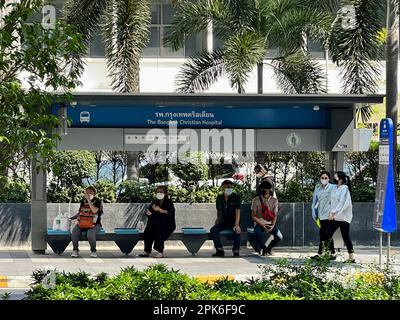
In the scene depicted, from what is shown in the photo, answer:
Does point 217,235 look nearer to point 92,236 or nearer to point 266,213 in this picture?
point 266,213

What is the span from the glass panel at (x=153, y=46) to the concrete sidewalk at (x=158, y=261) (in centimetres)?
2820

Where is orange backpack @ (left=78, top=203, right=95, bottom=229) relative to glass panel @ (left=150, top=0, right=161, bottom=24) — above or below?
below

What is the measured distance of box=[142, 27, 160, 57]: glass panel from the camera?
4868 centimetres

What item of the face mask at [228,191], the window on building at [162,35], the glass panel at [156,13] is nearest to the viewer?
the face mask at [228,191]

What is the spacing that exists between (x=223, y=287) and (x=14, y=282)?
720 centimetres

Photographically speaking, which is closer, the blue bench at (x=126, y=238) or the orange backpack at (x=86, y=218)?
the orange backpack at (x=86, y=218)

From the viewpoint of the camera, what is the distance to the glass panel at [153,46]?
48.7 m

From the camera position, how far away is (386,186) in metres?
17.2

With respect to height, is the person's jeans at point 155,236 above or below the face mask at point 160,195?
below

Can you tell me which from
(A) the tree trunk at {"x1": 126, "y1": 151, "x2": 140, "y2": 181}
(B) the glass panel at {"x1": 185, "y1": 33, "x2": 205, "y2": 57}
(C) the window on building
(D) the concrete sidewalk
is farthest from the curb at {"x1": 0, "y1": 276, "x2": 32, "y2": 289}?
(B) the glass panel at {"x1": 185, "y1": 33, "x2": 205, "y2": 57}

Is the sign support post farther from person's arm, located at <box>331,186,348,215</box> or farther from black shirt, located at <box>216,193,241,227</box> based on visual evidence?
black shirt, located at <box>216,193,241,227</box>

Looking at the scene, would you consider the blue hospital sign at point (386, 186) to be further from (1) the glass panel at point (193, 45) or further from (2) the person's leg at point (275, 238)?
(1) the glass panel at point (193, 45)

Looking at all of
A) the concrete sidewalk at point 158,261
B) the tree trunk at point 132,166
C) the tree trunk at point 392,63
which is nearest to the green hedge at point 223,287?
the concrete sidewalk at point 158,261

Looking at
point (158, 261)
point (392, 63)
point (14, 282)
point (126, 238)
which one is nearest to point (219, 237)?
point (158, 261)
